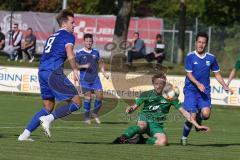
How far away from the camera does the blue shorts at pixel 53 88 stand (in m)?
14.7

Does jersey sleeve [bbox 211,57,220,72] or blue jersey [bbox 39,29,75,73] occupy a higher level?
blue jersey [bbox 39,29,75,73]

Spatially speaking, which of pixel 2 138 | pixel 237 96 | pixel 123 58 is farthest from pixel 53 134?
pixel 123 58

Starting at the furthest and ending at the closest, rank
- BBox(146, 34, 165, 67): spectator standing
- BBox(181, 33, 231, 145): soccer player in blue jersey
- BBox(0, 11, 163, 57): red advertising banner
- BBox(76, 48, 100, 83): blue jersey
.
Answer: BBox(0, 11, 163, 57): red advertising banner, BBox(146, 34, 165, 67): spectator standing, BBox(76, 48, 100, 83): blue jersey, BBox(181, 33, 231, 145): soccer player in blue jersey

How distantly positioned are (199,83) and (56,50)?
309 cm

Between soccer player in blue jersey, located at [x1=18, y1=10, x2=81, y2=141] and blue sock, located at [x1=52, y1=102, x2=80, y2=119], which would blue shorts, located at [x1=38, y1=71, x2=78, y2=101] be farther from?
blue sock, located at [x1=52, y1=102, x2=80, y2=119]

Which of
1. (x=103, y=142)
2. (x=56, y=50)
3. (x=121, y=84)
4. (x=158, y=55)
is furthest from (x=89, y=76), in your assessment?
(x=158, y=55)

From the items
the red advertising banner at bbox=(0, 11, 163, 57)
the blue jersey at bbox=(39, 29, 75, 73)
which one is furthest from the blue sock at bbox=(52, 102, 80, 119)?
the red advertising banner at bbox=(0, 11, 163, 57)

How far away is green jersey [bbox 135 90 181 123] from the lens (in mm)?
15539

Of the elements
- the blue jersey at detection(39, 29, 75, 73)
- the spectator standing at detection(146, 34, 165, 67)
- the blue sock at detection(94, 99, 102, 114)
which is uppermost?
the blue jersey at detection(39, 29, 75, 73)

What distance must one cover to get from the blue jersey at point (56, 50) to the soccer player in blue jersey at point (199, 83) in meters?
2.87

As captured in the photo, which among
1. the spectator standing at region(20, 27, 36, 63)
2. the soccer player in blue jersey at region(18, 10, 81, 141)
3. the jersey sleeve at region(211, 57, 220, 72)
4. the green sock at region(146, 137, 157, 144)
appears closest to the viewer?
the soccer player in blue jersey at region(18, 10, 81, 141)

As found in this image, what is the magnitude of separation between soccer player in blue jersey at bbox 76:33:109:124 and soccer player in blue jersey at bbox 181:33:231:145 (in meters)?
5.69

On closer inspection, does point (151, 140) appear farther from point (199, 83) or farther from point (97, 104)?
point (97, 104)

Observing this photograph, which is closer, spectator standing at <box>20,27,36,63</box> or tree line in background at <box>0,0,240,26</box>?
spectator standing at <box>20,27,36,63</box>
